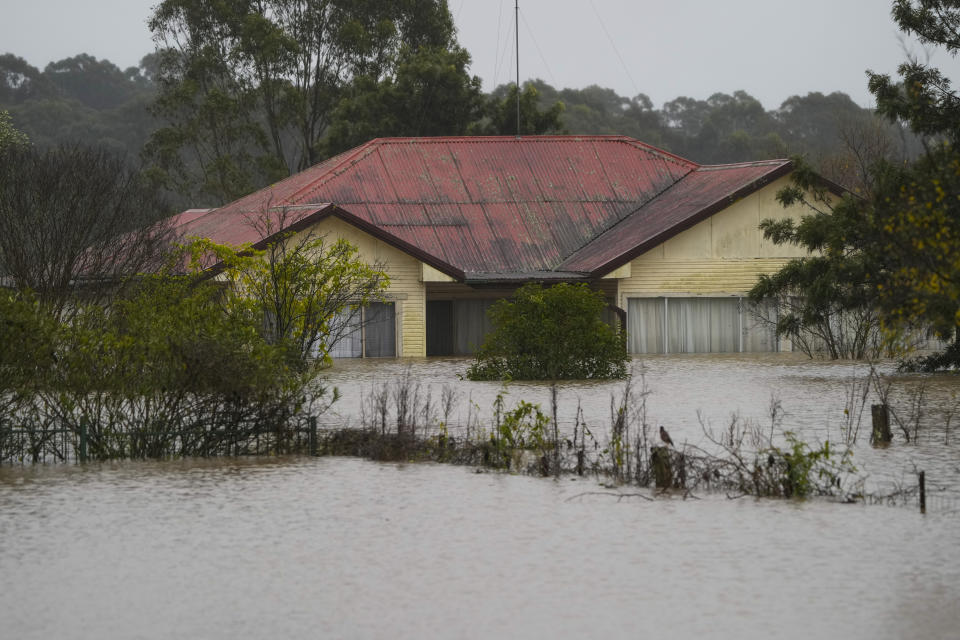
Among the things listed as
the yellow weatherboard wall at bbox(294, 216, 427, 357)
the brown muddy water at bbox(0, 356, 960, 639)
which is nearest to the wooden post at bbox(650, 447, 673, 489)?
the brown muddy water at bbox(0, 356, 960, 639)

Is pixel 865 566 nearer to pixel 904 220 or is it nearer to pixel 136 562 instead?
pixel 904 220

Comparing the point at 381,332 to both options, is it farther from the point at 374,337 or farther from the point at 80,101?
the point at 80,101

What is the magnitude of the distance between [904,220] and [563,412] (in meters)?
11.1

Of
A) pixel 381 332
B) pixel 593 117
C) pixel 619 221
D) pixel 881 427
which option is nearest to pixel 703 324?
pixel 619 221

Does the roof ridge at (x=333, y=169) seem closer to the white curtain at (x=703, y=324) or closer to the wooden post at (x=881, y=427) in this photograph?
the white curtain at (x=703, y=324)

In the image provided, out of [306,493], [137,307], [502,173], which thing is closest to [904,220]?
[306,493]

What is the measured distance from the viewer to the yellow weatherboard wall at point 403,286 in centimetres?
4022

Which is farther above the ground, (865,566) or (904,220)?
(904,220)

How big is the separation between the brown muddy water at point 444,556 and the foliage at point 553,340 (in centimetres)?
1367

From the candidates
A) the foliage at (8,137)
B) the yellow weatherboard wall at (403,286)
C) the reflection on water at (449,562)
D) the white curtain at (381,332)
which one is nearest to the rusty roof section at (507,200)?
the yellow weatherboard wall at (403,286)

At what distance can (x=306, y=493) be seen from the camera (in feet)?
49.8

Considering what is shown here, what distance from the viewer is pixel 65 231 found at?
3192 cm

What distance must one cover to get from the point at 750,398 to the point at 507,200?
20.0 meters

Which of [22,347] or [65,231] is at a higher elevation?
[65,231]
